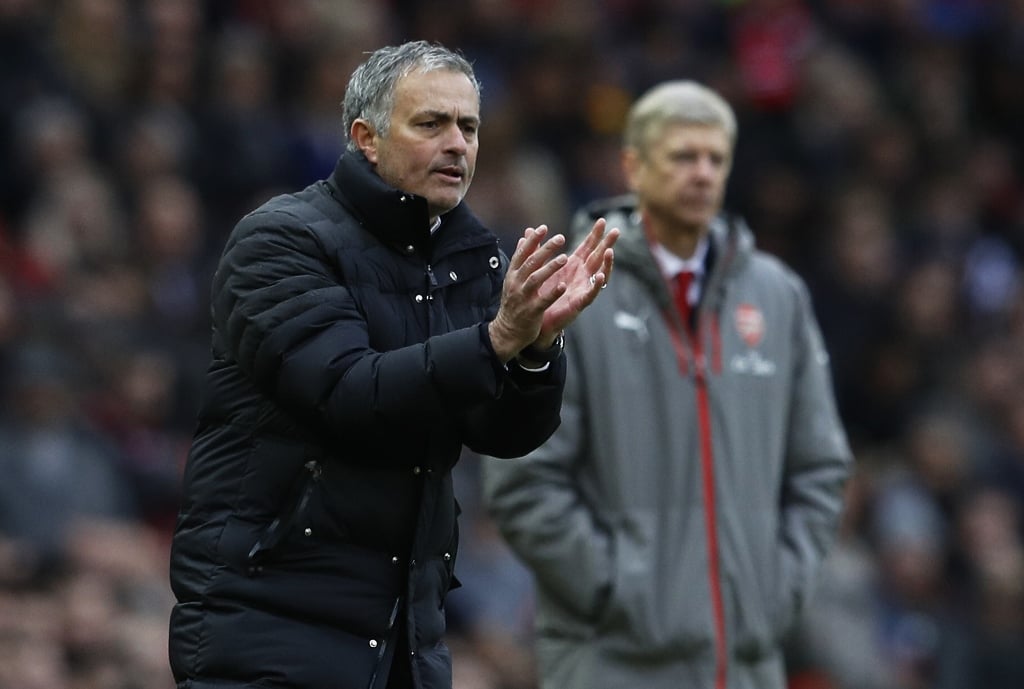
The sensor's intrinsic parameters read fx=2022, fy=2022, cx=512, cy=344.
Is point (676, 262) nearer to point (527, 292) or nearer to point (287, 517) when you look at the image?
point (527, 292)

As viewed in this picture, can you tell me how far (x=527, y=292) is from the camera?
3842 mm

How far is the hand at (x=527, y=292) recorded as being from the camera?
3844mm

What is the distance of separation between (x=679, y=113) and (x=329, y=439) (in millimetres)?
2054

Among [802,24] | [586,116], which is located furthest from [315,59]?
[802,24]

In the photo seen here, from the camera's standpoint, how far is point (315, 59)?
1081 centimetres

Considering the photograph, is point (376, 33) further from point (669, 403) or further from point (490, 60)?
point (669, 403)

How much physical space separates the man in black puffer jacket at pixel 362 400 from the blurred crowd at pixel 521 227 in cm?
303

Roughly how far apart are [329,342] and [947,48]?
1019cm

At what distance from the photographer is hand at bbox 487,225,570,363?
3.84m

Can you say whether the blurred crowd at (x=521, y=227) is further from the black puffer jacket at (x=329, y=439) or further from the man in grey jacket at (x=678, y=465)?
the black puffer jacket at (x=329, y=439)

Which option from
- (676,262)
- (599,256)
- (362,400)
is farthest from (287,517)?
(676,262)

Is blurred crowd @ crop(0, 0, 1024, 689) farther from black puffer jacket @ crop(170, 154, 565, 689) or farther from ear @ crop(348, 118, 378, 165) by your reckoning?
black puffer jacket @ crop(170, 154, 565, 689)

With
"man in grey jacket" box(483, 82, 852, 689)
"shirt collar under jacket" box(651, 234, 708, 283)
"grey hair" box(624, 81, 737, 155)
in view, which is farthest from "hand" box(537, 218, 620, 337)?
"grey hair" box(624, 81, 737, 155)

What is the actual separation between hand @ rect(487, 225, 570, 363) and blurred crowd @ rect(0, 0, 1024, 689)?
3388mm
